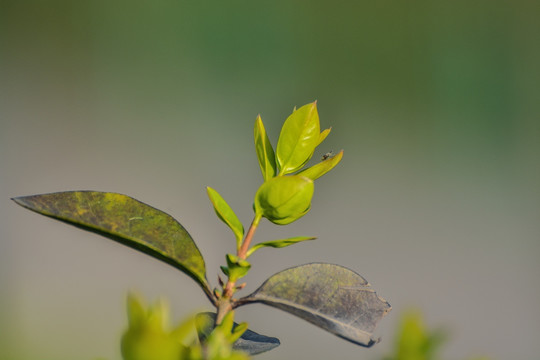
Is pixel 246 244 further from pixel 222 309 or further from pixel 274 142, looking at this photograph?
pixel 274 142

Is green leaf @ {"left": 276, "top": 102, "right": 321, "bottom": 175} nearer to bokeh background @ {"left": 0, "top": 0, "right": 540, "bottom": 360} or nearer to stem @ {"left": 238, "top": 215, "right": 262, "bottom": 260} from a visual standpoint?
stem @ {"left": 238, "top": 215, "right": 262, "bottom": 260}

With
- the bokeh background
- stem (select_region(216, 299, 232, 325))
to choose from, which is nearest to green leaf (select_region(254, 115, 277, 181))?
stem (select_region(216, 299, 232, 325))

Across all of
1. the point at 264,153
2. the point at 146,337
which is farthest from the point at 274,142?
the point at 146,337

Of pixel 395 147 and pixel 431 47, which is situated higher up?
pixel 431 47

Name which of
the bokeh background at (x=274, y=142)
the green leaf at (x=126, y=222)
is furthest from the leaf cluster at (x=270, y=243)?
the bokeh background at (x=274, y=142)

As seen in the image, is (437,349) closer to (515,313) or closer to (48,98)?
(48,98)

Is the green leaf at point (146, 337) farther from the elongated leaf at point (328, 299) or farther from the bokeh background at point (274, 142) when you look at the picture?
the bokeh background at point (274, 142)

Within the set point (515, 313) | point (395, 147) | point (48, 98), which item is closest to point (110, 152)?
point (48, 98)
